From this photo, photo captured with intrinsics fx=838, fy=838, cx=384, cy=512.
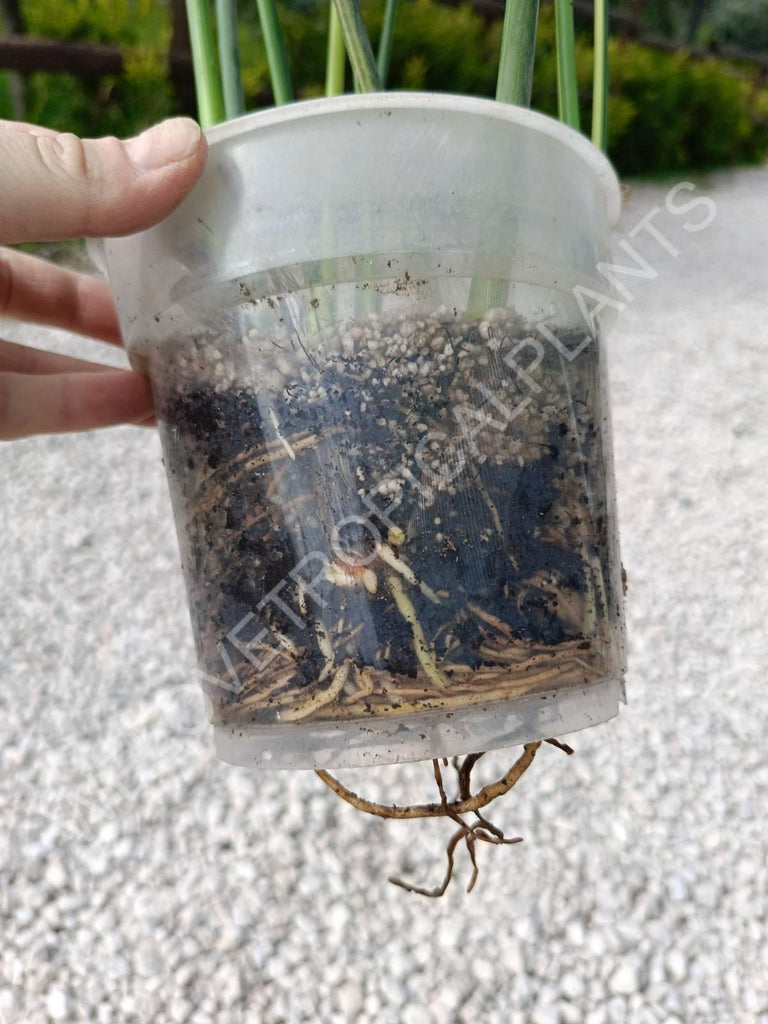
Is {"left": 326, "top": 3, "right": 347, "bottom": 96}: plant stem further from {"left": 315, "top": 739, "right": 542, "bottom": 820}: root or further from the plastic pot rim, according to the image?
{"left": 315, "top": 739, "right": 542, "bottom": 820}: root

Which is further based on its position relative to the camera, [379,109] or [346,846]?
[346,846]

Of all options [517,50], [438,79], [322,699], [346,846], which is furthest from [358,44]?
[438,79]

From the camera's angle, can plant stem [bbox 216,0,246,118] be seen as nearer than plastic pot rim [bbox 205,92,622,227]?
No

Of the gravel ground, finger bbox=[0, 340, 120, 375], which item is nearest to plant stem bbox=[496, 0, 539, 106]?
finger bbox=[0, 340, 120, 375]

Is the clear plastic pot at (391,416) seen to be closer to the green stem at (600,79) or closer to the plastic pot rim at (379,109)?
the plastic pot rim at (379,109)

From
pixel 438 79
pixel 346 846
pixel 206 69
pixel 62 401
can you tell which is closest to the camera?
pixel 206 69

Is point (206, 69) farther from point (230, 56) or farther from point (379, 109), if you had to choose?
point (379, 109)

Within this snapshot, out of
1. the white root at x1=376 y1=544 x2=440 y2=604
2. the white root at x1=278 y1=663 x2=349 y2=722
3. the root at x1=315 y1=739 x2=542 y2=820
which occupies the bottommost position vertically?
the root at x1=315 y1=739 x2=542 y2=820

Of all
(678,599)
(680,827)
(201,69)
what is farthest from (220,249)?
(678,599)
